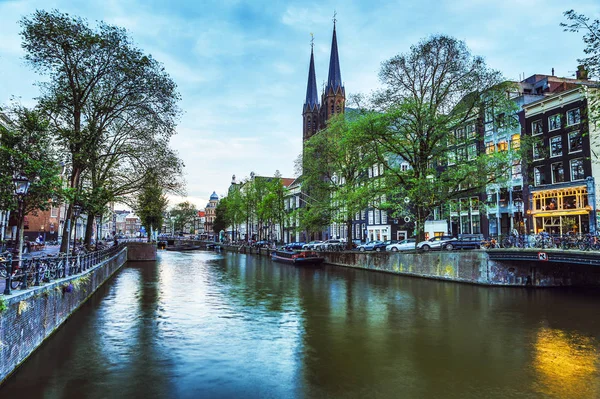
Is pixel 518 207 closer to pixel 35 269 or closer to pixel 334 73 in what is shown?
pixel 35 269

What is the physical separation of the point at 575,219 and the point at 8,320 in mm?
45546

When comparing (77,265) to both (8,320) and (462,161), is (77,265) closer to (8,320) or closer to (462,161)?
(8,320)

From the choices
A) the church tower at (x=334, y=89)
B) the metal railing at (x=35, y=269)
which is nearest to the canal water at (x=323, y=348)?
the metal railing at (x=35, y=269)

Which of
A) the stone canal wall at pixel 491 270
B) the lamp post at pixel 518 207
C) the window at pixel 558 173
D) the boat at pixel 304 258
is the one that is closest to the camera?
the stone canal wall at pixel 491 270

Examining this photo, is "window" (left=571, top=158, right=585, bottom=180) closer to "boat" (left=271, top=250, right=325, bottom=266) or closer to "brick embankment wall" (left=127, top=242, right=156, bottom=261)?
"boat" (left=271, top=250, right=325, bottom=266)

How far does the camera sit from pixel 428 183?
3331cm

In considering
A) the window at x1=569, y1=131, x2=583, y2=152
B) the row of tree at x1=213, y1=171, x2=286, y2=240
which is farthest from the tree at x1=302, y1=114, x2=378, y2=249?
the row of tree at x1=213, y1=171, x2=286, y2=240

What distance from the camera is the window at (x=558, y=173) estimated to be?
139ft

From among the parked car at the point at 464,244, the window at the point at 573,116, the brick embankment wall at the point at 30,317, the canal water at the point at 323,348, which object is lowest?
the canal water at the point at 323,348

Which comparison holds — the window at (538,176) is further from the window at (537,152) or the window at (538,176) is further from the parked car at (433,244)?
the parked car at (433,244)

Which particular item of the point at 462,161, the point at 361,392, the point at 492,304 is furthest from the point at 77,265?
the point at 462,161

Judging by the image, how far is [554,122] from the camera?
43.0 m

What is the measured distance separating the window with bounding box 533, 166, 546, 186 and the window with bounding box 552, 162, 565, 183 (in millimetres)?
1201

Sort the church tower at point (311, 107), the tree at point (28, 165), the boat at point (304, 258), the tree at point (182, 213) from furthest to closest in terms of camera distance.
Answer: the tree at point (182, 213) < the church tower at point (311, 107) < the boat at point (304, 258) < the tree at point (28, 165)
